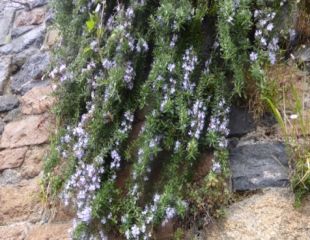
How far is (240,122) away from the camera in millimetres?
2004

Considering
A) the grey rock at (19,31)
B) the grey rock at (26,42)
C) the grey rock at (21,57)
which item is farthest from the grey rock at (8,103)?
the grey rock at (19,31)

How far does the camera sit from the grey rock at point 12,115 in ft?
8.92

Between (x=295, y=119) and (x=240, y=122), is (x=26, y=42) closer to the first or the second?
(x=240, y=122)

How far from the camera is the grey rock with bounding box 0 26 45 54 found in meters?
3.01

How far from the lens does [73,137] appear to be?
7.27 ft

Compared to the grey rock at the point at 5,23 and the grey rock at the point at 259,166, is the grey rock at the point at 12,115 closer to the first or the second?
the grey rock at the point at 5,23

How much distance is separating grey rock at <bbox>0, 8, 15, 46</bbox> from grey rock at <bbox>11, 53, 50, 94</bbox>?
341 mm

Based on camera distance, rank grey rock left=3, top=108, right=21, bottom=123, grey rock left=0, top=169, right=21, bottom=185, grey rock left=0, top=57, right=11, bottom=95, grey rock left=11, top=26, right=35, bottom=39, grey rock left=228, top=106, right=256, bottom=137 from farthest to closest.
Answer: grey rock left=11, top=26, right=35, bottom=39 < grey rock left=0, top=57, right=11, bottom=95 < grey rock left=3, top=108, right=21, bottom=123 < grey rock left=0, top=169, right=21, bottom=185 < grey rock left=228, top=106, right=256, bottom=137

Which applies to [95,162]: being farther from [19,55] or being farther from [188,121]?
[19,55]

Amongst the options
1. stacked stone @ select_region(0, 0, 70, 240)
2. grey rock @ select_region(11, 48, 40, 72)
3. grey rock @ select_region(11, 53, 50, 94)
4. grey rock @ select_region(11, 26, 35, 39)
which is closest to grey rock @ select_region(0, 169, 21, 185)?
stacked stone @ select_region(0, 0, 70, 240)

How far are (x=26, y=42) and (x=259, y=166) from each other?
1715 millimetres

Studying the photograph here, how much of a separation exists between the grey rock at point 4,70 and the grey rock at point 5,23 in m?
0.17

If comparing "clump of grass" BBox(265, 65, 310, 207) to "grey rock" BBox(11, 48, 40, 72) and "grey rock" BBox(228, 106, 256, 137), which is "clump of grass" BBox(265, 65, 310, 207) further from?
"grey rock" BBox(11, 48, 40, 72)

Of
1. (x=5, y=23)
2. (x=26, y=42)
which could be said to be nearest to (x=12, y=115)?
(x=26, y=42)
